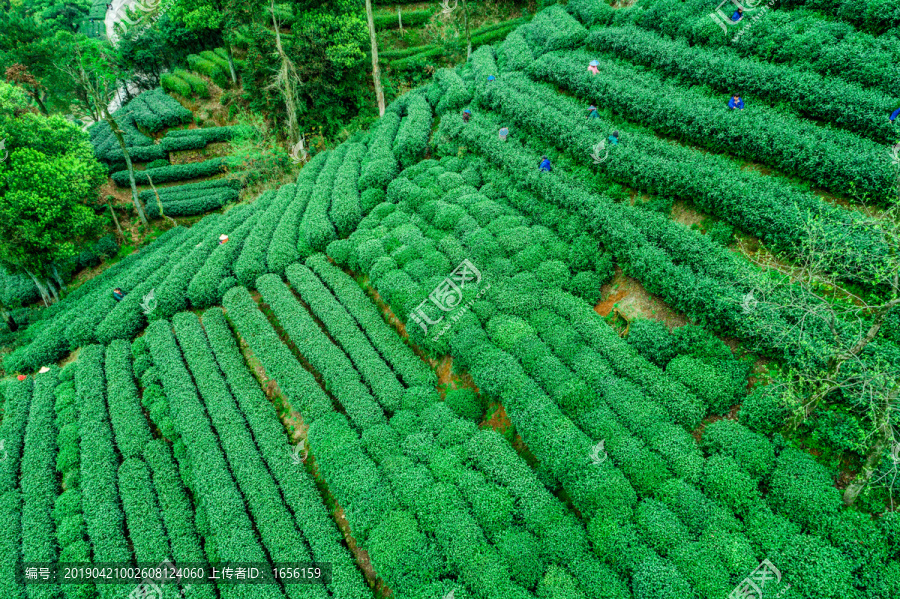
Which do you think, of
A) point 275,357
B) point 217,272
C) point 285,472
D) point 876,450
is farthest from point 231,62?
point 876,450

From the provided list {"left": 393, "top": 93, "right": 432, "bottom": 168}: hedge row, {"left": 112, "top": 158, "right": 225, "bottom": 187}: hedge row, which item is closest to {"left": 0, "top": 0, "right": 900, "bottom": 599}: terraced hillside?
{"left": 393, "top": 93, "right": 432, "bottom": 168}: hedge row

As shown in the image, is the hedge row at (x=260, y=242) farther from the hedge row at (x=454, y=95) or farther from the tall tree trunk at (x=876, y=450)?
the tall tree trunk at (x=876, y=450)

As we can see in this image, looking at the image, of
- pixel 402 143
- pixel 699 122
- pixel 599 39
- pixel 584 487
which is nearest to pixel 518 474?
pixel 584 487

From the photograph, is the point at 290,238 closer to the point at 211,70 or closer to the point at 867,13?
the point at 867,13

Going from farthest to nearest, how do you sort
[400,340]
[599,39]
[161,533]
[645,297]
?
[599,39] < [400,340] < [645,297] < [161,533]

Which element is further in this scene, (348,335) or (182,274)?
(182,274)

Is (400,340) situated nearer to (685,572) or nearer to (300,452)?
(300,452)

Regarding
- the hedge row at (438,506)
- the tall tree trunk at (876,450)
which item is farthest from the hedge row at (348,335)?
the tall tree trunk at (876,450)
